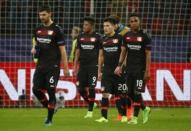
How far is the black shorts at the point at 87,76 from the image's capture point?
1797 centimetres

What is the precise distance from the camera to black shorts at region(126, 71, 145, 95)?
1574cm

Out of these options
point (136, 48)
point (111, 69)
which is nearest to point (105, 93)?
point (111, 69)

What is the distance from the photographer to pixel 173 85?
2161 centimetres

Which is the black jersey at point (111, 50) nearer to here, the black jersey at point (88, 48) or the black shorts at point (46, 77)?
the black jersey at point (88, 48)

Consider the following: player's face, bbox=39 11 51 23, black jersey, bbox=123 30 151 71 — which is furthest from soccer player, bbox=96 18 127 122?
player's face, bbox=39 11 51 23

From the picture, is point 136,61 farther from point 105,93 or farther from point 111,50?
point 105,93

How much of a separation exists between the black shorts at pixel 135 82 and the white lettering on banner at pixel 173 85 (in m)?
5.71

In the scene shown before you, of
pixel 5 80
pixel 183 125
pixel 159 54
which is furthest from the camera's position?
pixel 159 54

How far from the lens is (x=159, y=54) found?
2266 cm

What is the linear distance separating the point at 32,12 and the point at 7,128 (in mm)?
9102

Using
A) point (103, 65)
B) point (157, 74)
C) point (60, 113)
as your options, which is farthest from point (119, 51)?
point (157, 74)

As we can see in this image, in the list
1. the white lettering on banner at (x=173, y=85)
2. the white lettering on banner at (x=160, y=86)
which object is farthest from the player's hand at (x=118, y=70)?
the white lettering on banner at (x=173, y=85)

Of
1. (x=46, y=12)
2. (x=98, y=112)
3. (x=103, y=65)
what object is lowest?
(x=98, y=112)

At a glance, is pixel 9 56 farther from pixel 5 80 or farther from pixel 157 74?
pixel 157 74
